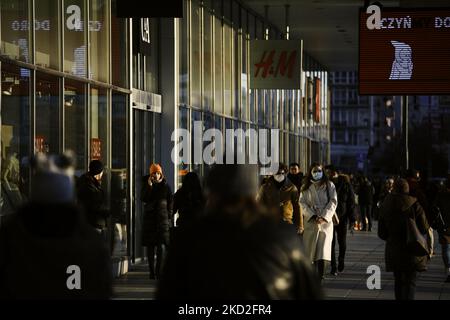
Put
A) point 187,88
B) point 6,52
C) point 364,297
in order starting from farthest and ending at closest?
point 187,88
point 364,297
point 6,52

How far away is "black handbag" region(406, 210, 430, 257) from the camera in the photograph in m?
12.1

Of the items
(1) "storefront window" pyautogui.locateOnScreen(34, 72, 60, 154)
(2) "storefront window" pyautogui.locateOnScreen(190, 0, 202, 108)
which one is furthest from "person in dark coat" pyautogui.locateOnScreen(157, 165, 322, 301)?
(2) "storefront window" pyautogui.locateOnScreen(190, 0, 202, 108)

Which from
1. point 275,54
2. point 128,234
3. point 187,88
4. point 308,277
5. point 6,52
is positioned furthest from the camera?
point 275,54

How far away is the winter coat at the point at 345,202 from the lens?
64.8 feet

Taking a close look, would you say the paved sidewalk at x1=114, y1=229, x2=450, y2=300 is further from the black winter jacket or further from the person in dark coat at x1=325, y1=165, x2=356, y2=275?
the black winter jacket

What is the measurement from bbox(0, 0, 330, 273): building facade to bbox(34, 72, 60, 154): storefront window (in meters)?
0.01

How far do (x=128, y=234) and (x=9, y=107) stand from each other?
702cm

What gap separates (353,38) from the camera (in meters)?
41.9

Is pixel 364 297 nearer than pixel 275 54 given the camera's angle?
Yes

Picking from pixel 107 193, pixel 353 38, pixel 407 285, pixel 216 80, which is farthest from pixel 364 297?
pixel 353 38

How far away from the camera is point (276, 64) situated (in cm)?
2623
